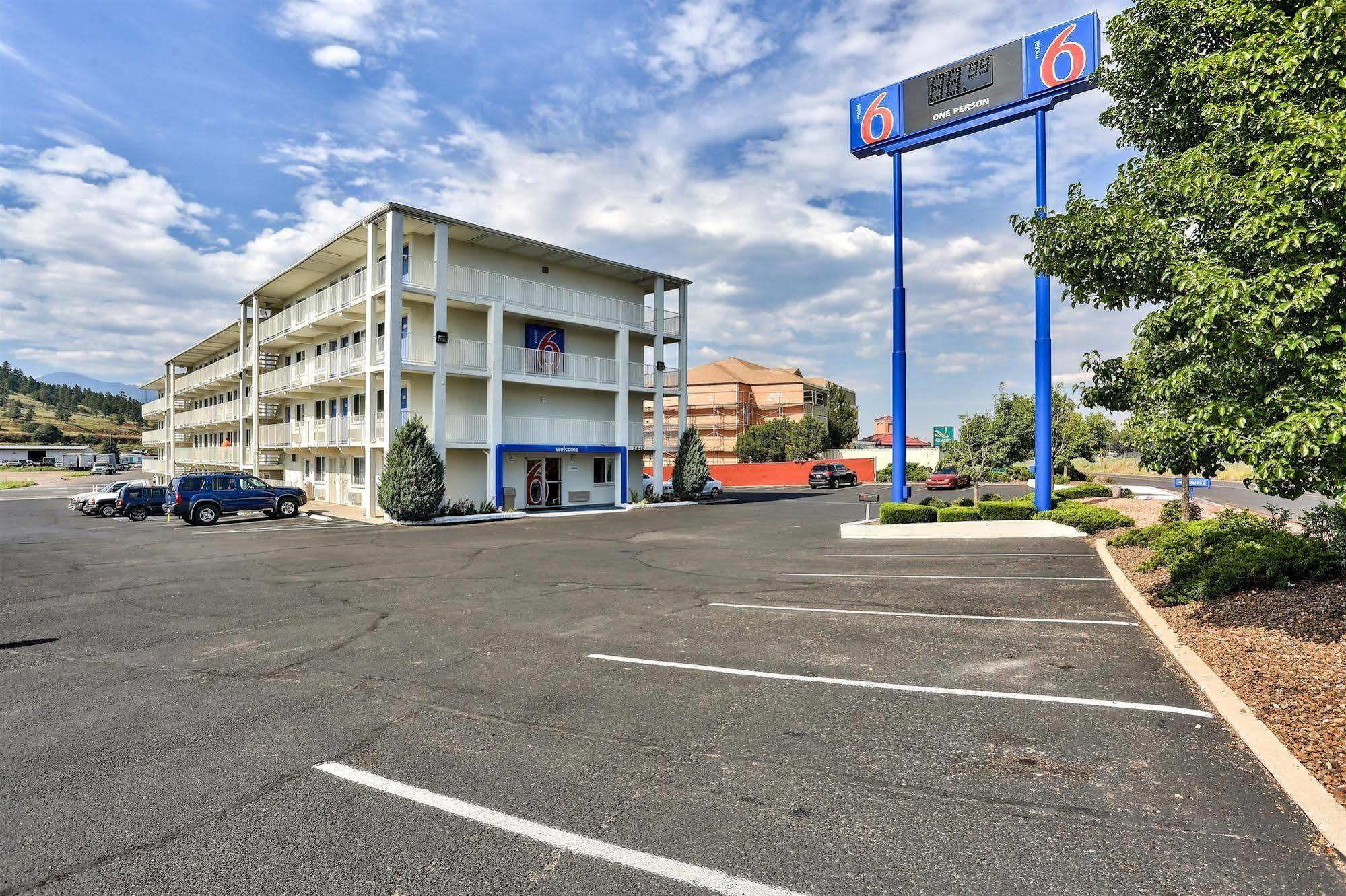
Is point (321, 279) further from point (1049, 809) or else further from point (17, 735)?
point (1049, 809)

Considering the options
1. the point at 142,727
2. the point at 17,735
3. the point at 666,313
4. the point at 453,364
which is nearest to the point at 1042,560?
the point at 142,727

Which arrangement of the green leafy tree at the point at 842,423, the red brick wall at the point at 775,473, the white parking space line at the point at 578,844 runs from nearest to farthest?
the white parking space line at the point at 578,844, the red brick wall at the point at 775,473, the green leafy tree at the point at 842,423

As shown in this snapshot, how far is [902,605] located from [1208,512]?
1400 cm

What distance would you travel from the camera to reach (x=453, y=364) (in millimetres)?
25984

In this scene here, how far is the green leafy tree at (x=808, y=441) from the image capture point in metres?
65.4

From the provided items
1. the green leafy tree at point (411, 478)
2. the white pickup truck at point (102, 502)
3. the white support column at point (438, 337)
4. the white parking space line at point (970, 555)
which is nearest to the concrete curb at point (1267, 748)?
Result: the white parking space line at point (970, 555)

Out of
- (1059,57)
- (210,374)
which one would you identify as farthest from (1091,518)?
(210,374)

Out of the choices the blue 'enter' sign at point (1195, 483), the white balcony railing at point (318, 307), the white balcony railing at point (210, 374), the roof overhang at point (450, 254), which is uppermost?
the roof overhang at point (450, 254)

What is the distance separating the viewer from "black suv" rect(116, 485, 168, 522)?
27.1 m

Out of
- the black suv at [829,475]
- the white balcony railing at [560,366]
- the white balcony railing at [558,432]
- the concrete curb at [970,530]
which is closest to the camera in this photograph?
the concrete curb at [970,530]

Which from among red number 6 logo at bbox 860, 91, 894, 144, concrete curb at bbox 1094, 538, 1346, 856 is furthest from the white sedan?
concrete curb at bbox 1094, 538, 1346, 856

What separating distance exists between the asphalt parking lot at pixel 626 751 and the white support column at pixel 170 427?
2265 inches

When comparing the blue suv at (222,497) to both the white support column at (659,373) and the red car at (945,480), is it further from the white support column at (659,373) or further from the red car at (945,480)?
the red car at (945,480)

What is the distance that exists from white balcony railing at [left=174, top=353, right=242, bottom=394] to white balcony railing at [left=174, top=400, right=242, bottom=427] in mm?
1757
